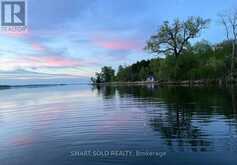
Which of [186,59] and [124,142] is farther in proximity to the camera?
[186,59]

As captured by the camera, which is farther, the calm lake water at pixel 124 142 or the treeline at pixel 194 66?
the treeline at pixel 194 66

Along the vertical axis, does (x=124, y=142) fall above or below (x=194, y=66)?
below

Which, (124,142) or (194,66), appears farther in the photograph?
(194,66)

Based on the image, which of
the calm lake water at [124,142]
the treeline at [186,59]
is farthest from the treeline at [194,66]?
the calm lake water at [124,142]

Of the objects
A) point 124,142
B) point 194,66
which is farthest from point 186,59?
point 124,142

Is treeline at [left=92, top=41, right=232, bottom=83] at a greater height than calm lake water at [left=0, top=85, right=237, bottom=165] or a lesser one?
greater

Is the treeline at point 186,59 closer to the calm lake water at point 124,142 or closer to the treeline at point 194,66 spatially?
the treeline at point 194,66

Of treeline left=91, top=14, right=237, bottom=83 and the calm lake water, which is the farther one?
treeline left=91, top=14, right=237, bottom=83

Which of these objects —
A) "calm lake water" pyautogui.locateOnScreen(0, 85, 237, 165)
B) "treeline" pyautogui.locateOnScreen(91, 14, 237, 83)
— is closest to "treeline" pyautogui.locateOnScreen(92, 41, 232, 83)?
"treeline" pyautogui.locateOnScreen(91, 14, 237, 83)

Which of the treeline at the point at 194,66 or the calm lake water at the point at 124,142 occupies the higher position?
the treeline at the point at 194,66

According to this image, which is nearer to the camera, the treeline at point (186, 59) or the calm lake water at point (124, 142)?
the calm lake water at point (124, 142)

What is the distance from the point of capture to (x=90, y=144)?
14.5m

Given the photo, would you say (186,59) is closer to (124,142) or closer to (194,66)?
(194,66)

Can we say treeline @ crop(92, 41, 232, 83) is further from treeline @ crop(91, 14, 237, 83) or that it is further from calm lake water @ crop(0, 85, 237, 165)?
calm lake water @ crop(0, 85, 237, 165)
